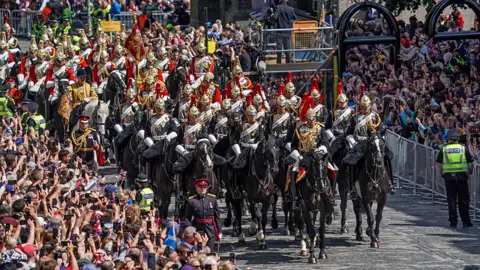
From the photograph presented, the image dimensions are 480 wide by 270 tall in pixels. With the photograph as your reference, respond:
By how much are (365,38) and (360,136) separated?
1355 cm

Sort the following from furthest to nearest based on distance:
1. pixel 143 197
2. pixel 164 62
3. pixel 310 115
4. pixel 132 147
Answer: pixel 164 62 → pixel 132 147 → pixel 310 115 → pixel 143 197

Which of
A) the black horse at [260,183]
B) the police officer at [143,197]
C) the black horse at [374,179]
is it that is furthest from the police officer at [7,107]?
the black horse at [374,179]

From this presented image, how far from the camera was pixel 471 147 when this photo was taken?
106 feet

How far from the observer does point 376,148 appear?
2947cm

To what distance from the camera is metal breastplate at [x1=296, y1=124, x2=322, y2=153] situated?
28.8m

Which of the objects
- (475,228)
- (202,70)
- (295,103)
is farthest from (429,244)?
(202,70)

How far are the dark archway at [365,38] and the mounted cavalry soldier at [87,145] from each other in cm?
1783

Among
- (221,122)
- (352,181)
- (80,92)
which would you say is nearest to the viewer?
(352,181)

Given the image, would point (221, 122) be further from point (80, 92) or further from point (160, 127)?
point (80, 92)

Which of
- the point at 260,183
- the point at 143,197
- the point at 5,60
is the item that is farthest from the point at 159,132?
the point at 5,60

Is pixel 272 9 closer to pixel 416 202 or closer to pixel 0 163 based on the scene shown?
pixel 416 202

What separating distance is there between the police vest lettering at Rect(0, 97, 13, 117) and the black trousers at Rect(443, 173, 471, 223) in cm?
1102

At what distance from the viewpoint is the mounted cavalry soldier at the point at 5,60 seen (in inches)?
1736

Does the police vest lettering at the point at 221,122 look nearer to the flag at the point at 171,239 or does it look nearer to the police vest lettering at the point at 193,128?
the police vest lettering at the point at 193,128
